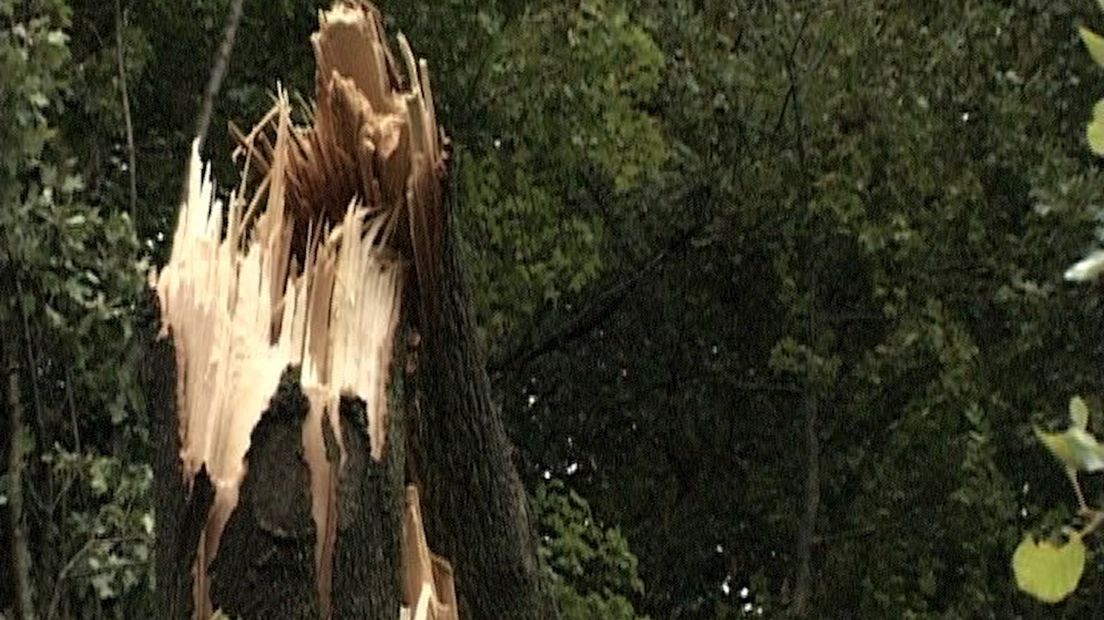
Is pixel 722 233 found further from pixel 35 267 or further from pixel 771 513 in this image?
pixel 35 267

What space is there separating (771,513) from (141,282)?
17.9 ft

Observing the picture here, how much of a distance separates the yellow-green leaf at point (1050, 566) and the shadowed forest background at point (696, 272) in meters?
4.29

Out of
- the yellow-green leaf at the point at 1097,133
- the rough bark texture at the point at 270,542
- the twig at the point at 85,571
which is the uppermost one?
the twig at the point at 85,571

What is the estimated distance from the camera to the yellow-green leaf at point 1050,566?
85 centimetres

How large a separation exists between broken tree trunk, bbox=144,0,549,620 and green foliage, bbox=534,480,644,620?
403cm

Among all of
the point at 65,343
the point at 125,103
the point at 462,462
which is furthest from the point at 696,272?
the point at 462,462

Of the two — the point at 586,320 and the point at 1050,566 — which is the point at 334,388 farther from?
the point at 586,320

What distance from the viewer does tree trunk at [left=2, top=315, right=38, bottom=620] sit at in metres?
4.97

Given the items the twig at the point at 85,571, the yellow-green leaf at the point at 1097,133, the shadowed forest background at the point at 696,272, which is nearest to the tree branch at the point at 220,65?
the shadowed forest background at the point at 696,272

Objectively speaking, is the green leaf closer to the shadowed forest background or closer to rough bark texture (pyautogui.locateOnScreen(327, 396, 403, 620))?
rough bark texture (pyautogui.locateOnScreen(327, 396, 403, 620))

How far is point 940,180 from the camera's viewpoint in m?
8.48

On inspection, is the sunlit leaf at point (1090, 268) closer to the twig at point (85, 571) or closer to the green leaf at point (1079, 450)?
the green leaf at point (1079, 450)

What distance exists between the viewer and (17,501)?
5.00 metres

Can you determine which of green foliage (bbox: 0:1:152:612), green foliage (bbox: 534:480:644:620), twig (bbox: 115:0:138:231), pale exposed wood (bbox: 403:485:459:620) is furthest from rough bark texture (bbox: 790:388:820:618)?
pale exposed wood (bbox: 403:485:459:620)
